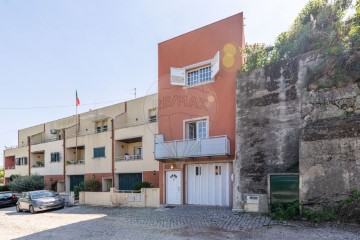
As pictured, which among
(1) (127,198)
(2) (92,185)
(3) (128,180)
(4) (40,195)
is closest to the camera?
(1) (127,198)

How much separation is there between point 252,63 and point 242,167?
5.72 metres

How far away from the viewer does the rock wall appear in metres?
10.9

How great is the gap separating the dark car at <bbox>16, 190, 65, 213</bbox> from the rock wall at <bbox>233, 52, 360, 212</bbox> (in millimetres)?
12465

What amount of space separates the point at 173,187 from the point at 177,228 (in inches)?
273

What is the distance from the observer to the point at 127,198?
19.2m

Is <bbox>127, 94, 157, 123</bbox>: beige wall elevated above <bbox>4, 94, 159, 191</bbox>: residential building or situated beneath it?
elevated above

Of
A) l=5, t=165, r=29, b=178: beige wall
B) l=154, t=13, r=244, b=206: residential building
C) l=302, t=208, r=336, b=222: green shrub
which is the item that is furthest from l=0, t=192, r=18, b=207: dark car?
l=302, t=208, r=336, b=222: green shrub

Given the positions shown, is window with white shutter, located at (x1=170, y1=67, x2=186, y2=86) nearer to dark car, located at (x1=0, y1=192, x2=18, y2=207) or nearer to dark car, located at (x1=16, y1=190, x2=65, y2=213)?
dark car, located at (x1=16, y1=190, x2=65, y2=213)

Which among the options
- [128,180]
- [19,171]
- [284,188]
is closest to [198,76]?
[284,188]

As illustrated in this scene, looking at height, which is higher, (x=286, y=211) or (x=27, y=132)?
(x=27, y=132)

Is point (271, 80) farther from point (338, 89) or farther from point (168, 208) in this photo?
point (168, 208)

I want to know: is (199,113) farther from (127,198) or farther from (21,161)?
(21,161)

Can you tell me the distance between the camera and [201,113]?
18047 mm

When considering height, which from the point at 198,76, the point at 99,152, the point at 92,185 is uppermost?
the point at 198,76
